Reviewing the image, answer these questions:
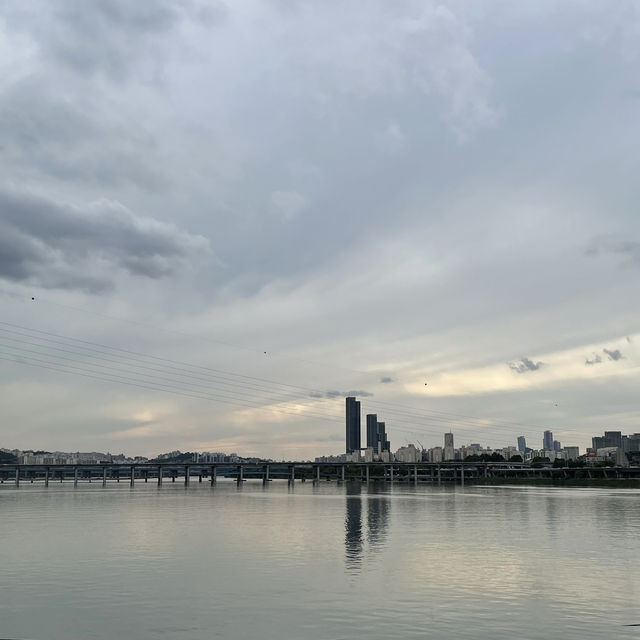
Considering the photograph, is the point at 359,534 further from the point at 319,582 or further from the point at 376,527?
the point at 319,582

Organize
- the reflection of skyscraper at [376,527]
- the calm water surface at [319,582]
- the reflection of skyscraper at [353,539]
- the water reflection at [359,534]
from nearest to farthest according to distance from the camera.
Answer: the calm water surface at [319,582] < the reflection of skyscraper at [353,539] < the water reflection at [359,534] < the reflection of skyscraper at [376,527]

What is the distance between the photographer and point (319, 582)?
43750 millimetres

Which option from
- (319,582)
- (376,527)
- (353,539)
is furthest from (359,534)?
(319,582)

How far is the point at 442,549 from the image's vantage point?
2403 inches

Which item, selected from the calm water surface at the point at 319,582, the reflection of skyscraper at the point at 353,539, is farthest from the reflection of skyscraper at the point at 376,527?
the reflection of skyscraper at the point at 353,539

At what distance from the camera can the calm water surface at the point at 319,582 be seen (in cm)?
3197

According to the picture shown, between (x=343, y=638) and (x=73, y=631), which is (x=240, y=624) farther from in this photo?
(x=73, y=631)

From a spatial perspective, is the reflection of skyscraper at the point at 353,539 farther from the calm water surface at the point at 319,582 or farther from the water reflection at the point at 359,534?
the calm water surface at the point at 319,582

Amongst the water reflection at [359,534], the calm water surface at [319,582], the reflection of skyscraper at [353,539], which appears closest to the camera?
the calm water surface at [319,582]

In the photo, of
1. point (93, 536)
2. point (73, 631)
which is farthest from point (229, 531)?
point (73, 631)

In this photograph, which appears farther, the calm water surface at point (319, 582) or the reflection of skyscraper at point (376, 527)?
the reflection of skyscraper at point (376, 527)

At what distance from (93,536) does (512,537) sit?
154ft

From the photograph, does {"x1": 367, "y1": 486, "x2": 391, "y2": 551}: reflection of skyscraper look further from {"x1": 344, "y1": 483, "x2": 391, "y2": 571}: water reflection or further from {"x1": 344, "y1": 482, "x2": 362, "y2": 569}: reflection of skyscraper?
{"x1": 344, "y1": 482, "x2": 362, "y2": 569}: reflection of skyscraper

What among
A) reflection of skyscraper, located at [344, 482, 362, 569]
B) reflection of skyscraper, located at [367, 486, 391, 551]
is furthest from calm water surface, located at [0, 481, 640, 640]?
reflection of skyscraper, located at [367, 486, 391, 551]
